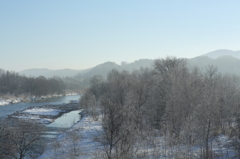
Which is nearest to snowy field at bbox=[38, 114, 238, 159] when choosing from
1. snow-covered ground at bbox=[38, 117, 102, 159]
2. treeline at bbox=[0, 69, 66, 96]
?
snow-covered ground at bbox=[38, 117, 102, 159]

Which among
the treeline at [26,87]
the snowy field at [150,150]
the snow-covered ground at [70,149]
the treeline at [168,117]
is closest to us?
the treeline at [168,117]

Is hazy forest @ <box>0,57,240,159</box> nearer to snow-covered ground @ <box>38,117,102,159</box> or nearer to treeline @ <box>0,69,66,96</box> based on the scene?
snow-covered ground @ <box>38,117,102,159</box>

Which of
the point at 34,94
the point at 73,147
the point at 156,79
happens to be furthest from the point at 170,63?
the point at 34,94

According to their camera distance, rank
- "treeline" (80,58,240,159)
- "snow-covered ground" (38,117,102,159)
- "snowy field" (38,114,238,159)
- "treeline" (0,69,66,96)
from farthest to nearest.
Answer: "treeline" (0,69,66,96) < "snow-covered ground" (38,117,102,159) < "snowy field" (38,114,238,159) < "treeline" (80,58,240,159)

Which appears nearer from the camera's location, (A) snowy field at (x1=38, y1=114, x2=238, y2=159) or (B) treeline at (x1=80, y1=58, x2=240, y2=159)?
(B) treeline at (x1=80, y1=58, x2=240, y2=159)

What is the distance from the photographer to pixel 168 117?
88.9 ft

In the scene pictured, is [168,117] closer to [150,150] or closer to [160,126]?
[160,126]

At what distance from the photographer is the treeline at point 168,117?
1775cm

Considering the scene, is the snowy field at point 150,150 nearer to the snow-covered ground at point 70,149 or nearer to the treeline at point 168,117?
the snow-covered ground at point 70,149

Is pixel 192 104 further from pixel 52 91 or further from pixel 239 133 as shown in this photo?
pixel 52 91

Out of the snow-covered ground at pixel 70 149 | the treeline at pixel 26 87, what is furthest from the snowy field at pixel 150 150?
the treeline at pixel 26 87

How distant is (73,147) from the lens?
25.4 metres

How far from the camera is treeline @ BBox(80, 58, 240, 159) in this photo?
699 inches

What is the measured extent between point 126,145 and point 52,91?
113467 mm
